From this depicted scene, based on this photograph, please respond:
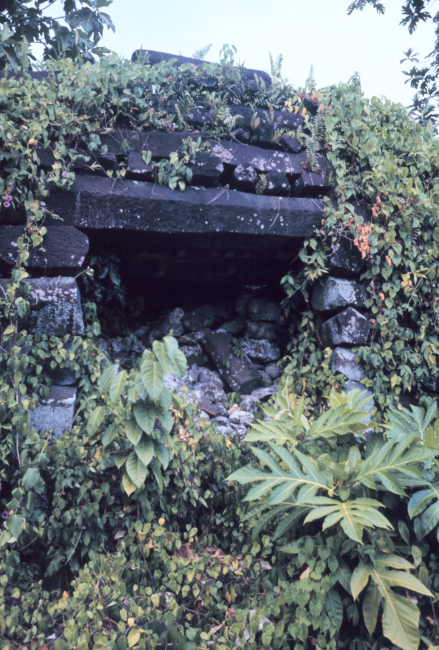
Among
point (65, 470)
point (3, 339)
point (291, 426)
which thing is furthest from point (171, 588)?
point (3, 339)

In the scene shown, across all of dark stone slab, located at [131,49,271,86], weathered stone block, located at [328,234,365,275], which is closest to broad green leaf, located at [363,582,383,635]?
weathered stone block, located at [328,234,365,275]

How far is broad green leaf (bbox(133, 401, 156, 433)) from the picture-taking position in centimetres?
→ 167

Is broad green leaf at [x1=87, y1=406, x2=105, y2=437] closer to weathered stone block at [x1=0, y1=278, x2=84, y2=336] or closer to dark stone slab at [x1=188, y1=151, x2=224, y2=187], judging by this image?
weathered stone block at [x1=0, y1=278, x2=84, y2=336]

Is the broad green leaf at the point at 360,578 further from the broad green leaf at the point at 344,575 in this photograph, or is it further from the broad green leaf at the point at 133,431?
the broad green leaf at the point at 133,431

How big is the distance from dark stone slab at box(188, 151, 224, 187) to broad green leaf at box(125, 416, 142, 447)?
1.77 meters

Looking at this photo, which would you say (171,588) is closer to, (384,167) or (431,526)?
(431,526)

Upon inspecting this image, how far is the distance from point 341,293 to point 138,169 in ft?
5.48

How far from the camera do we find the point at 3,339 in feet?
7.02

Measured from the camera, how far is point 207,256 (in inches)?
119

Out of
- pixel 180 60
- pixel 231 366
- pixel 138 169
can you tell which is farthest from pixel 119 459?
pixel 180 60

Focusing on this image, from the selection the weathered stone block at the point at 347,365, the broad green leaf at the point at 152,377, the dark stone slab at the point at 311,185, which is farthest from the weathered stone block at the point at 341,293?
the broad green leaf at the point at 152,377

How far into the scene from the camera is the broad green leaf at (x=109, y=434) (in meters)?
1.72

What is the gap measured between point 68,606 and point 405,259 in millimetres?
2846

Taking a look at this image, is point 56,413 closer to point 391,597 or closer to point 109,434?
point 109,434
